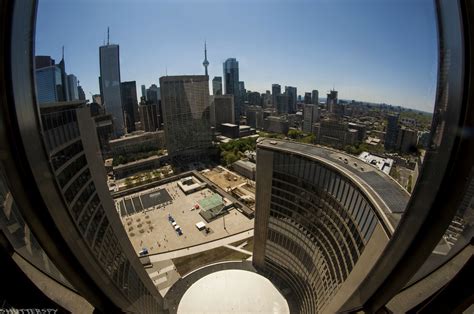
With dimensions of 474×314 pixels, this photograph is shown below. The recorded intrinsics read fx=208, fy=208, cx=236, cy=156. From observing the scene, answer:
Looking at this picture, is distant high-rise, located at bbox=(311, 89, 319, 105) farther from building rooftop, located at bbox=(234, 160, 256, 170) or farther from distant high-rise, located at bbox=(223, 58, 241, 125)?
building rooftop, located at bbox=(234, 160, 256, 170)

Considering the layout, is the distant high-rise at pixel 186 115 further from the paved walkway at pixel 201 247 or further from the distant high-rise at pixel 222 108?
the paved walkway at pixel 201 247

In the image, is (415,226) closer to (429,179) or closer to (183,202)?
(429,179)

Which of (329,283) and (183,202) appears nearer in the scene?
(329,283)

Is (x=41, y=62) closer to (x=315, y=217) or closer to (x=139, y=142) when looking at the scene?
(x=315, y=217)

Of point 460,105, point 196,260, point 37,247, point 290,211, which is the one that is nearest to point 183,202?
point 196,260

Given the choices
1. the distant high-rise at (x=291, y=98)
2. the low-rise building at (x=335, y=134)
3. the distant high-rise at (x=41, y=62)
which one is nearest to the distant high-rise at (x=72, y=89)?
the distant high-rise at (x=41, y=62)

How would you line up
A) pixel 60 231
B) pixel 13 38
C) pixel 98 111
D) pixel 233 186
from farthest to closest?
pixel 233 186
pixel 98 111
pixel 60 231
pixel 13 38

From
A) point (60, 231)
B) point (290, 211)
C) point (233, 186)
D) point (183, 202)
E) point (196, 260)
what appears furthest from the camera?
point (233, 186)
